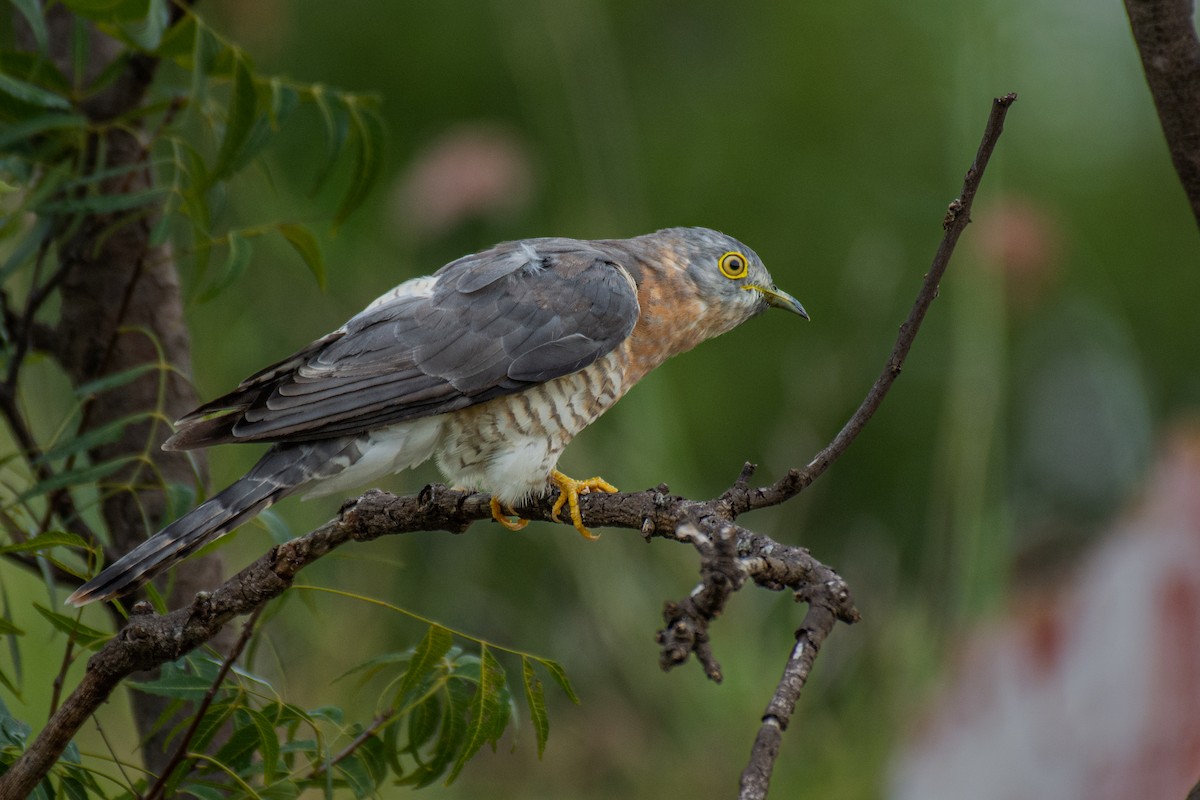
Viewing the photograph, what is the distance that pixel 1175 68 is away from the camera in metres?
1.40

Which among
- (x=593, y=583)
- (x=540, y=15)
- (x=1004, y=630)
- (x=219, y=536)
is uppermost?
(x=540, y=15)

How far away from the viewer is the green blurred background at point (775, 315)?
326 centimetres

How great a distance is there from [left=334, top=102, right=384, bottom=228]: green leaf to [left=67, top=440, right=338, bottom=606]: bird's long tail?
14.4 inches

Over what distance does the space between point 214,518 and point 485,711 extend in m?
0.47

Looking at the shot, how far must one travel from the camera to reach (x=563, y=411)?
2.03 metres

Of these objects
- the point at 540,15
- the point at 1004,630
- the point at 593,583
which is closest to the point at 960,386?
the point at 1004,630

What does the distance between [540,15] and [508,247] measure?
1.98 m

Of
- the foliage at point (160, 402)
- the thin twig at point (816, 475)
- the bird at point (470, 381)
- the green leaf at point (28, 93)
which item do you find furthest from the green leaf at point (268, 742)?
the green leaf at point (28, 93)

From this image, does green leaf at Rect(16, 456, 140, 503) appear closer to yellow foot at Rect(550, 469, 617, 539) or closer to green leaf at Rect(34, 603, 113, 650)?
green leaf at Rect(34, 603, 113, 650)

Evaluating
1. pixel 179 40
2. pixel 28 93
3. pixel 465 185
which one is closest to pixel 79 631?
pixel 28 93

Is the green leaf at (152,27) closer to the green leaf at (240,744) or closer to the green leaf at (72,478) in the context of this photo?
the green leaf at (72,478)

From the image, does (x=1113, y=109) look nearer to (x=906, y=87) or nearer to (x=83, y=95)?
(x=906, y=87)

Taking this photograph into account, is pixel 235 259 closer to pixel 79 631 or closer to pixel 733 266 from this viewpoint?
pixel 79 631

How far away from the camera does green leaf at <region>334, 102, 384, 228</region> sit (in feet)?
6.12
